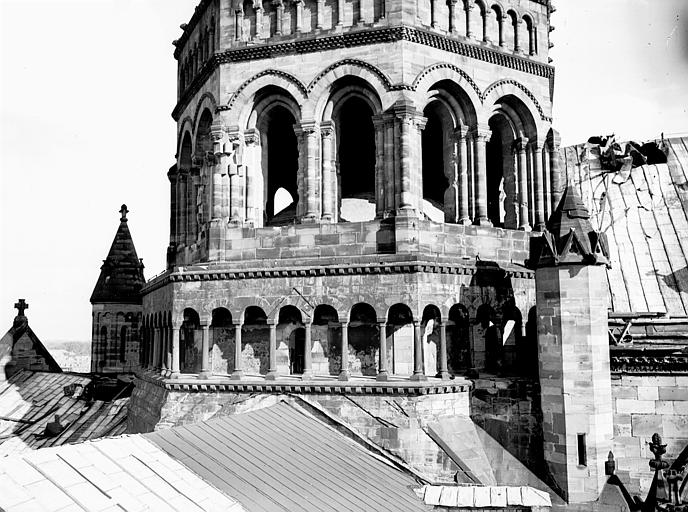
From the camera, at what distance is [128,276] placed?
136ft

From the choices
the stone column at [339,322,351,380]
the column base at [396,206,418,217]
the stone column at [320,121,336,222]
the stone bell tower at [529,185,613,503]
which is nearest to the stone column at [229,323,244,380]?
the stone column at [339,322,351,380]

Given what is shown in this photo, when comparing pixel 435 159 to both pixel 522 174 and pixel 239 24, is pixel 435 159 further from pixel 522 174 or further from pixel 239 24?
pixel 239 24

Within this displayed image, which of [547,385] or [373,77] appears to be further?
[373,77]

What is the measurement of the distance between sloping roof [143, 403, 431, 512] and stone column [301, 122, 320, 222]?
5386 mm

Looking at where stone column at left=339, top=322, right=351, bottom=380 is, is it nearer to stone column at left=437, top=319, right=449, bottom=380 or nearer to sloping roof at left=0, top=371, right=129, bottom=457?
stone column at left=437, top=319, right=449, bottom=380

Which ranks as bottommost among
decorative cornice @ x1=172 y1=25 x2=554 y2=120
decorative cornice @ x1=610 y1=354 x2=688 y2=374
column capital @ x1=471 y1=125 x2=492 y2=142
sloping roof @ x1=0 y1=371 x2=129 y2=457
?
sloping roof @ x1=0 y1=371 x2=129 y2=457

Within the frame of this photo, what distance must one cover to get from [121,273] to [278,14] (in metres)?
24.7

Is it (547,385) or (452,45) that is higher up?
(452,45)

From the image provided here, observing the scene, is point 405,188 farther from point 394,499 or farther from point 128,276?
point 128,276

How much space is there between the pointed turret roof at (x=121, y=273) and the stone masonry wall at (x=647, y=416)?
28.5 meters

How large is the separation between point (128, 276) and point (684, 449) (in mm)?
31153

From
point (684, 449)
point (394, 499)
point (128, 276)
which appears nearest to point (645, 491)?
point (684, 449)

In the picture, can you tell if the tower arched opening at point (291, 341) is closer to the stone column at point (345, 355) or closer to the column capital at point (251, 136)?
the stone column at point (345, 355)

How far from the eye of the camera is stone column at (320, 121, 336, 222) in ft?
A: 66.8
